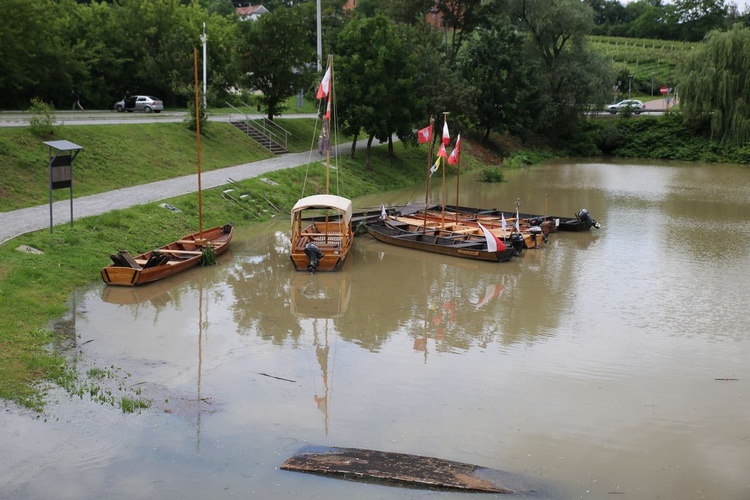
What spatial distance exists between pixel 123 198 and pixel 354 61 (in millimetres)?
14793

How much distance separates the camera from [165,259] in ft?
66.9

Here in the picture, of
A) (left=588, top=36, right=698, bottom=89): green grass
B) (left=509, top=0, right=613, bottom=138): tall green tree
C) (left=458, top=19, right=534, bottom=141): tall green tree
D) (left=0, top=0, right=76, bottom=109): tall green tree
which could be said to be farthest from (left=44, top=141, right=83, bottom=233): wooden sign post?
(left=588, top=36, right=698, bottom=89): green grass

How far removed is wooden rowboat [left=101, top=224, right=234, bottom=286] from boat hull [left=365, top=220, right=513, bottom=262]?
5523 mm

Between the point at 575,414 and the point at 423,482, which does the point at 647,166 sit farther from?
the point at 423,482

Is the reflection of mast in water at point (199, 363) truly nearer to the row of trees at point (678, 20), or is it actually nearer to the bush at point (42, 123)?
the bush at point (42, 123)

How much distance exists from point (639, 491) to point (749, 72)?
166 ft

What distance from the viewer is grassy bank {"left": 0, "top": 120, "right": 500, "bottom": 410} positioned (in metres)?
14.1

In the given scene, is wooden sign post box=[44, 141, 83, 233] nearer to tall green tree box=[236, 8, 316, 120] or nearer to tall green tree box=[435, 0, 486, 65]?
tall green tree box=[236, 8, 316, 120]

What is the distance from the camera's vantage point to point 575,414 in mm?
12477

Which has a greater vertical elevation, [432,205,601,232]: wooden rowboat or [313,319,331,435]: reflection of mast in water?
[432,205,601,232]: wooden rowboat

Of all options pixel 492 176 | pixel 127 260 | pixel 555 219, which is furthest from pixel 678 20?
pixel 127 260

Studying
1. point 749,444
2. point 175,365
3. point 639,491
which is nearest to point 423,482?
point 639,491

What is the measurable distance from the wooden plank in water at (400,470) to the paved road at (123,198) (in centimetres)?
1284

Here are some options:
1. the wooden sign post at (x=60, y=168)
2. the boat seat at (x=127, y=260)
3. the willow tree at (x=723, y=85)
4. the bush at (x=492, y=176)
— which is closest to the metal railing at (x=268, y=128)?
the bush at (x=492, y=176)
